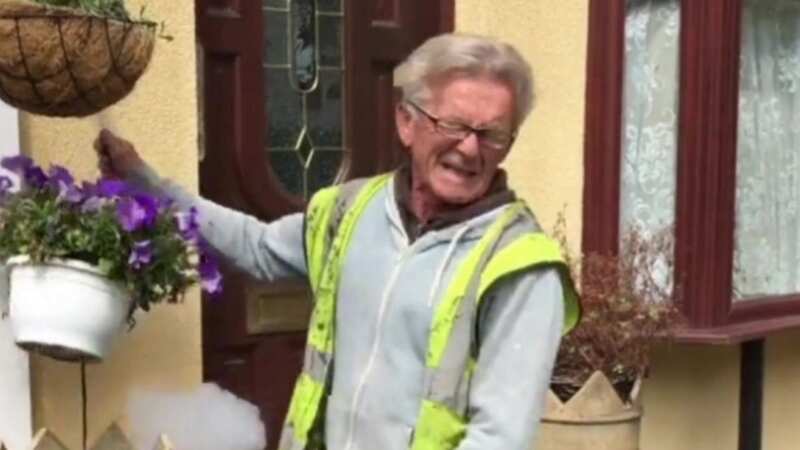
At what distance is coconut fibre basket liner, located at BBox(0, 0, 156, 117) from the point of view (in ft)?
8.50

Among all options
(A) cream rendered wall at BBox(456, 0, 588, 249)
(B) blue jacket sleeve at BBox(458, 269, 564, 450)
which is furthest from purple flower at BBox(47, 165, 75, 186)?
(A) cream rendered wall at BBox(456, 0, 588, 249)

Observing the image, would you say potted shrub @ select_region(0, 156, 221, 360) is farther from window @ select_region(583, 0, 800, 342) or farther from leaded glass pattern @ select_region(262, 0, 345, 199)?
window @ select_region(583, 0, 800, 342)

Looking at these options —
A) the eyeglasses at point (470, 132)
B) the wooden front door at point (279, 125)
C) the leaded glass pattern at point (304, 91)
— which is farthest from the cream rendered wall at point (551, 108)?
the eyeglasses at point (470, 132)

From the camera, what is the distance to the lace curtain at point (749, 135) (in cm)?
489

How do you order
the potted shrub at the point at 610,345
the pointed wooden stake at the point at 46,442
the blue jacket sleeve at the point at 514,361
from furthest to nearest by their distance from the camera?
the potted shrub at the point at 610,345
the pointed wooden stake at the point at 46,442
the blue jacket sleeve at the point at 514,361

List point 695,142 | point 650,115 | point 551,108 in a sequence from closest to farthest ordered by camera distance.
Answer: point 551,108
point 695,142
point 650,115

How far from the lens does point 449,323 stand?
2.53 m

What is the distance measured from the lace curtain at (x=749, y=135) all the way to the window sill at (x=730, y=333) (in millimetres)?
155

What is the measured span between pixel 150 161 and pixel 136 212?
0.71 metres

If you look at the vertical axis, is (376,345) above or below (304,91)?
below

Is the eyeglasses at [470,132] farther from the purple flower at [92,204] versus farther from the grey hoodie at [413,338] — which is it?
the purple flower at [92,204]

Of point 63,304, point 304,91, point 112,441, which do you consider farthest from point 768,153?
point 63,304

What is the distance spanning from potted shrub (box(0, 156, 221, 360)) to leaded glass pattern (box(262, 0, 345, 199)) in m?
1.17

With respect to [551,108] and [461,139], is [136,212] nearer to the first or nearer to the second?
[461,139]
